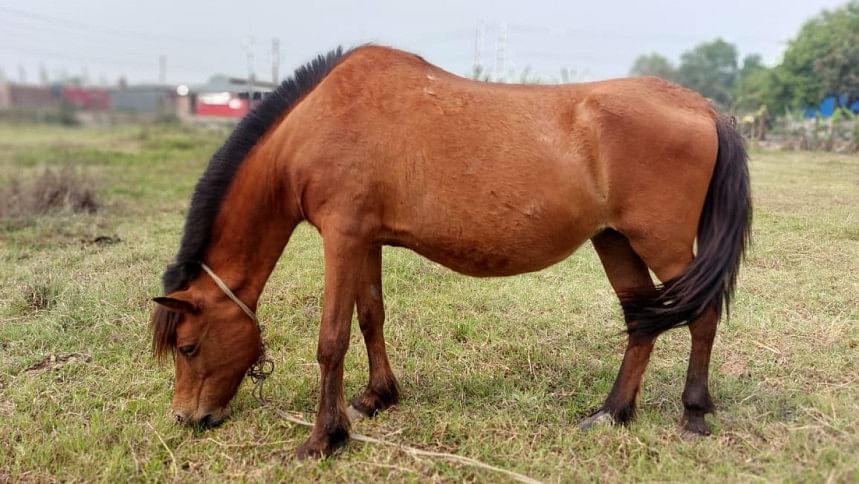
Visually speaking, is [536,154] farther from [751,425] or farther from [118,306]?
[118,306]

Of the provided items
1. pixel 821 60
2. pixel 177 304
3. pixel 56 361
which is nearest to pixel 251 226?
pixel 177 304

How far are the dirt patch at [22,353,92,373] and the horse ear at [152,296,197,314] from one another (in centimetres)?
145

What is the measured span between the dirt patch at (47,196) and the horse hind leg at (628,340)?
8.72m

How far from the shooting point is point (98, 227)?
8039 millimetres

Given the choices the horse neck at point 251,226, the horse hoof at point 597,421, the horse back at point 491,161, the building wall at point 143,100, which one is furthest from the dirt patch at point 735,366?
the building wall at point 143,100

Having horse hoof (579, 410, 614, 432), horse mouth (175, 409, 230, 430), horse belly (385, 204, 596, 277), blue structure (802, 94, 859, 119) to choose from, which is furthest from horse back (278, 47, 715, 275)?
blue structure (802, 94, 859, 119)

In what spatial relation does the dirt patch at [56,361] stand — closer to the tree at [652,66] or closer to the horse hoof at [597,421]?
the horse hoof at [597,421]

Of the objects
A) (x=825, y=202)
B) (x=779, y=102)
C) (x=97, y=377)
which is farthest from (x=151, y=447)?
(x=779, y=102)

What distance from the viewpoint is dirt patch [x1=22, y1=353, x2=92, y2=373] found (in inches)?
148

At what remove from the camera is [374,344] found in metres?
3.45

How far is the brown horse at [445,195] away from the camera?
2.78 m

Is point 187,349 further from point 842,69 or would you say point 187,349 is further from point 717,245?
point 842,69

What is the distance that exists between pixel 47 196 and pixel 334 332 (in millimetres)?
8420

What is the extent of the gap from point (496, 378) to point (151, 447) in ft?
6.68
